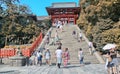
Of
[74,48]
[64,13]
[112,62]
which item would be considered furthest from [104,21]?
[64,13]

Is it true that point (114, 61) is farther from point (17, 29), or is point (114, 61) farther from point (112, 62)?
point (17, 29)

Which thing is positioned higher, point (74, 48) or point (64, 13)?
point (64, 13)

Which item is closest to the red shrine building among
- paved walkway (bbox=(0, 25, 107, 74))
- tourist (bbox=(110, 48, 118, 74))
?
paved walkway (bbox=(0, 25, 107, 74))

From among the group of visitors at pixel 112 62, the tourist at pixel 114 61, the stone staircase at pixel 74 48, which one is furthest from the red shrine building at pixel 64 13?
the tourist at pixel 114 61

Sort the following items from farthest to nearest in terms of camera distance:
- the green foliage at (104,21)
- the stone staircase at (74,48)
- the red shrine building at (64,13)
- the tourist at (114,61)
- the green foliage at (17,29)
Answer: the red shrine building at (64,13), the green foliage at (17,29), the green foliage at (104,21), the stone staircase at (74,48), the tourist at (114,61)

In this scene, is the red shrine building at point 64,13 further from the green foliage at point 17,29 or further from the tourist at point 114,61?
the tourist at point 114,61

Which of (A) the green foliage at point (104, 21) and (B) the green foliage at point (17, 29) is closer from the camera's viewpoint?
(A) the green foliage at point (104, 21)

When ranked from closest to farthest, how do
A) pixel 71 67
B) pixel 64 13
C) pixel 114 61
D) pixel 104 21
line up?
1. pixel 114 61
2. pixel 71 67
3. pixel 104 21
4. pixel 64 13

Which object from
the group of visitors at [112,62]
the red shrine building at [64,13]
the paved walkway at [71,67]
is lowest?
the paved walkway at [71,67]

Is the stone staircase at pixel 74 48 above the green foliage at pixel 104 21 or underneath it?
underneath

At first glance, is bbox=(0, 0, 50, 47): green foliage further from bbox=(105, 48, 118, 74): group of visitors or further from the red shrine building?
bbox=(105, 48, 118, 74): group of visitors

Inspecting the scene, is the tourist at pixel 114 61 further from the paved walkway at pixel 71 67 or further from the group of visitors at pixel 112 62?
the paved walkway at pixel 71 67

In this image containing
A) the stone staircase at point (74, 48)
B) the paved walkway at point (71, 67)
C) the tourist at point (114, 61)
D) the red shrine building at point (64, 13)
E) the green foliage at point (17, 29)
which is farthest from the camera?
the red shrine building at point (64, 13)

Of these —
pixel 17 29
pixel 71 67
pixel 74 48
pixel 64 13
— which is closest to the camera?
pixel 71 67
